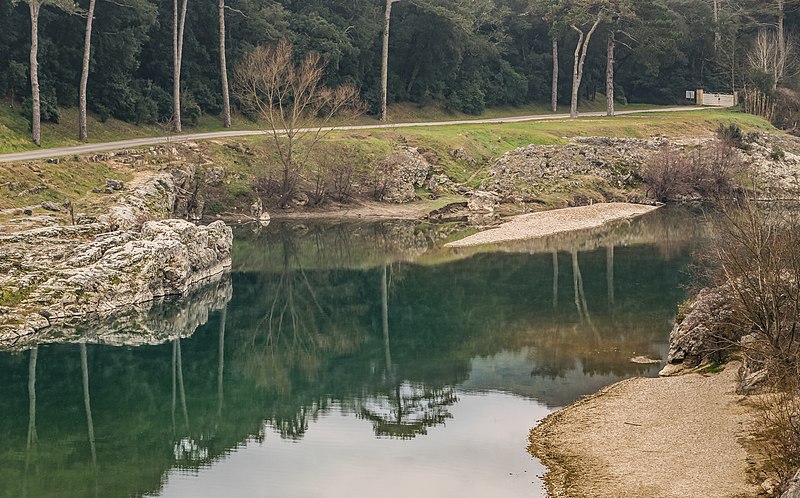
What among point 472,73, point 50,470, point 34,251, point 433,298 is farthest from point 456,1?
point 50,470

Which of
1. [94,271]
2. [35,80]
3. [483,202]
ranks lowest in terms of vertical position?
[94,271]

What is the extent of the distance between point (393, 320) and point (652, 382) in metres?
15.2

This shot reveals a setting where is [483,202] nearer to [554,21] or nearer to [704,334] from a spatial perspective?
[554,21]

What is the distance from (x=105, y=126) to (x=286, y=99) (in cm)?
1495

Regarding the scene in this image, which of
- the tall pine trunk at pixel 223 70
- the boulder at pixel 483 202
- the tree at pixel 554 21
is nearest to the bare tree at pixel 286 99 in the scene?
the tall pine trunk at pixel 223 70

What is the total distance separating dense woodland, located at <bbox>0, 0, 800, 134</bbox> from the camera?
235 ft

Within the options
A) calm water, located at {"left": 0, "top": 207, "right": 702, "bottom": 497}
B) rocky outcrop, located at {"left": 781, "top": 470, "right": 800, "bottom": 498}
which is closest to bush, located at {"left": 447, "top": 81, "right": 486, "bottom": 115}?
calm water, located at {"left": 0, "top": 207, "right": 702, "bottom": 497}

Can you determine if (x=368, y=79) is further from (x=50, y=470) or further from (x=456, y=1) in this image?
(x=50, y=470)

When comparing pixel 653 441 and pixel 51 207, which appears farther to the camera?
pixel 51 207

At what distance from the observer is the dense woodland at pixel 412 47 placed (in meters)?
71.6

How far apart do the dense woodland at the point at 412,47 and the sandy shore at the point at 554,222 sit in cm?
2509

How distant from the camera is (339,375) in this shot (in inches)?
1426

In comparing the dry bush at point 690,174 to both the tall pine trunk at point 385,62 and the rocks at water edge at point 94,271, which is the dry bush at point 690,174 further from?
the rocks at water edge at point 94,271

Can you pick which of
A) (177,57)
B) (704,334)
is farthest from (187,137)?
(704,334)
